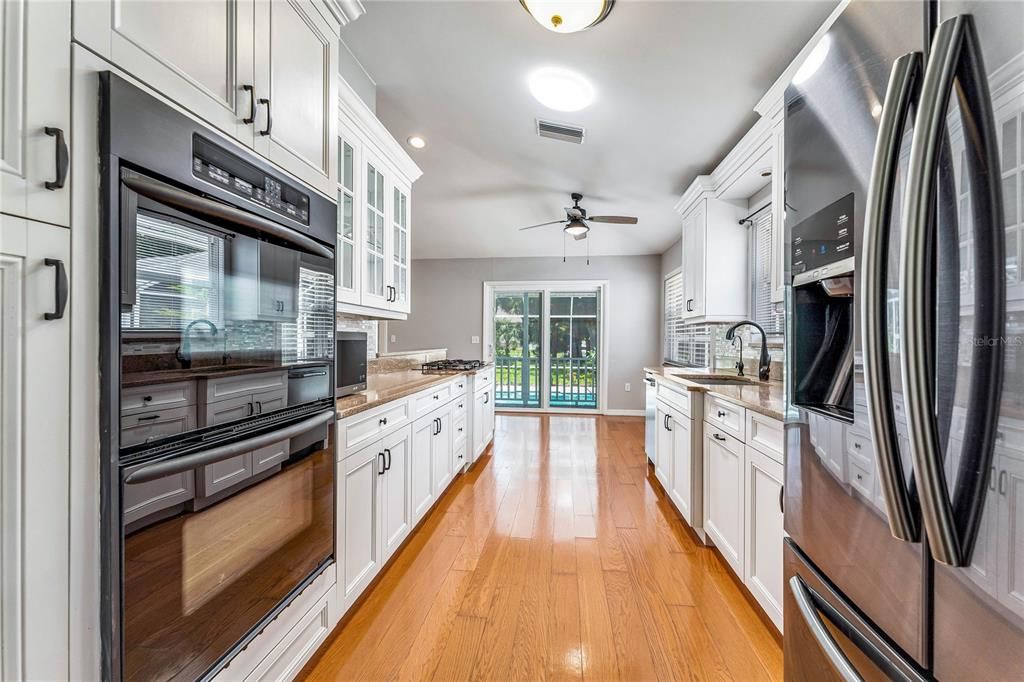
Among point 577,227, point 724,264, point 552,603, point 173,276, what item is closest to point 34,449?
point 173,276

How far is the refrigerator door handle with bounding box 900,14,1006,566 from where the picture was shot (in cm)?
51

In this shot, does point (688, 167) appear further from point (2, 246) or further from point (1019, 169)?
point (2, 246)

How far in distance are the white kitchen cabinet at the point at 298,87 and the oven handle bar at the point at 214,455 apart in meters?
0.74

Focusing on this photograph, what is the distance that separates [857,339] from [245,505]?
4.47 ft

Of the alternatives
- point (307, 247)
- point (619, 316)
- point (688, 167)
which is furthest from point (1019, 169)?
point (619, 316)

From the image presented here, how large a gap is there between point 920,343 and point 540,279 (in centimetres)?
592

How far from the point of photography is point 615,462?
3807 mm

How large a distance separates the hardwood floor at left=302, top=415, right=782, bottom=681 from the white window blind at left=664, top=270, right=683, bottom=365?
2.84m

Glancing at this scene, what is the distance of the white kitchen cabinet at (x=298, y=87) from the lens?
1.11 m

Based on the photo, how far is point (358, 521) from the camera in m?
1.62

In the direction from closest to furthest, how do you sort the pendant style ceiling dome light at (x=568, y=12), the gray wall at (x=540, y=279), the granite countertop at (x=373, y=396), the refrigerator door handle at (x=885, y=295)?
the refrigerator door handle at (x=885, y=295)
the granite countertop at (x=373, y=396)
the pendant style ceiling dome light at (x=568, y=12)
the gray wall at (x=540, y=279)

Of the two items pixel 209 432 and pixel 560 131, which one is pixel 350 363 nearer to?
pixel 209 432

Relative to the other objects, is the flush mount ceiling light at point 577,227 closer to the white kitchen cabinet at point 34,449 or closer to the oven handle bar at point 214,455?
the oven handle bar at point 214,455

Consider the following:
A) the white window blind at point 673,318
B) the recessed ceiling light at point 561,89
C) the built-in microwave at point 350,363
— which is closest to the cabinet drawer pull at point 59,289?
the built-in microwave at point 350,363
